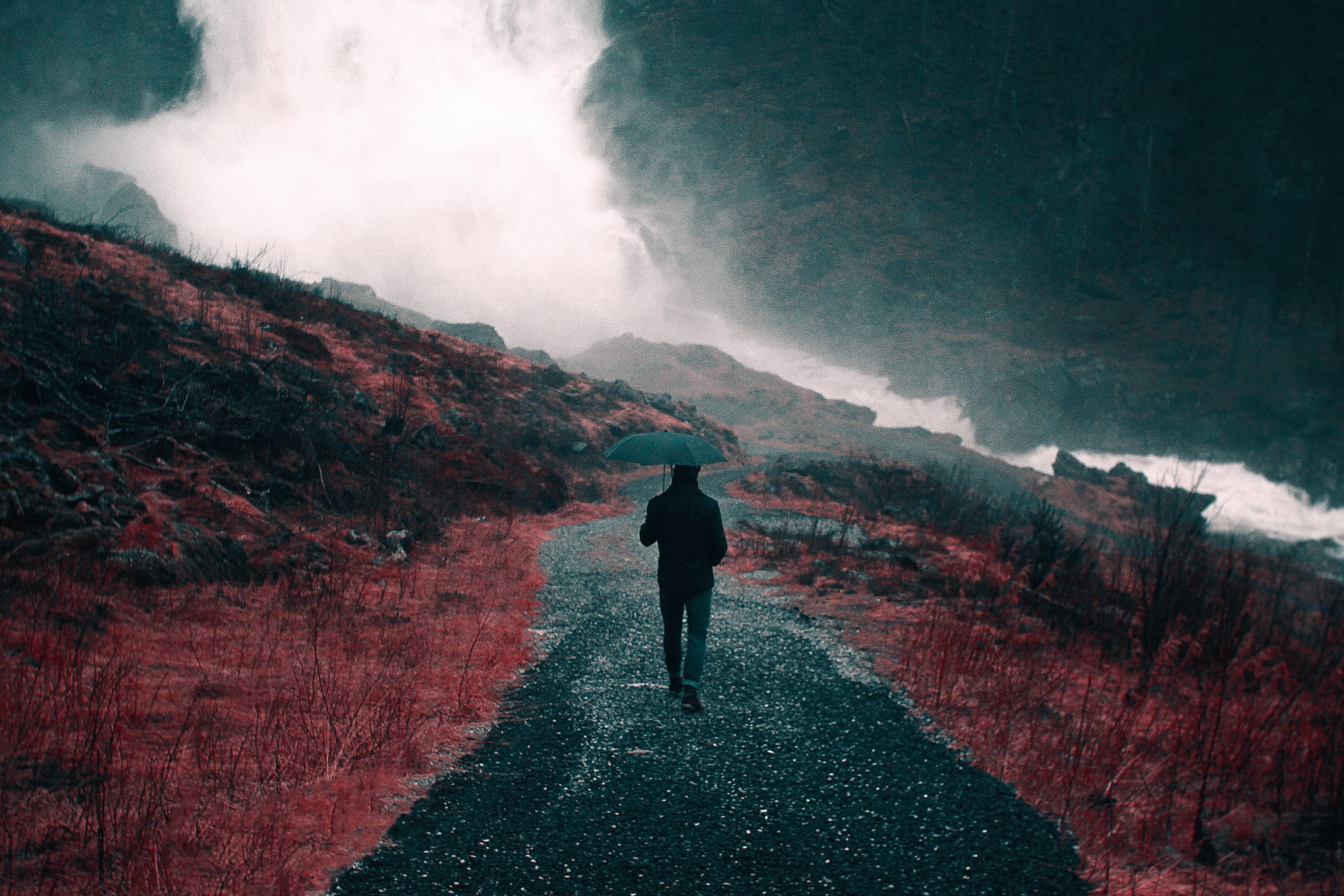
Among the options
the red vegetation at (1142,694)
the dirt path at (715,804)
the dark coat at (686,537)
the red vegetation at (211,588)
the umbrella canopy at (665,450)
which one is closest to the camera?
the red vegetation at (211,588)

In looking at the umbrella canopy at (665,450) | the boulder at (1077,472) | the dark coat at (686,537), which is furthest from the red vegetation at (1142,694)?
the boulder at (1077,472)

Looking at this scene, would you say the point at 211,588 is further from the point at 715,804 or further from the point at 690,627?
the point at 715,804

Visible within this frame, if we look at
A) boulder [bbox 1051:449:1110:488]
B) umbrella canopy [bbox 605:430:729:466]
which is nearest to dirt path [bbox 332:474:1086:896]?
umbrella canopy [bbox 605:430:729:466]

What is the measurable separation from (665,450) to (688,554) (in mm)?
1260

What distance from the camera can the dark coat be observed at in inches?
250

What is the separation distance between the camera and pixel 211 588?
27.8 feet

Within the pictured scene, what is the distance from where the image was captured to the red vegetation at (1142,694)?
4242 millimetres

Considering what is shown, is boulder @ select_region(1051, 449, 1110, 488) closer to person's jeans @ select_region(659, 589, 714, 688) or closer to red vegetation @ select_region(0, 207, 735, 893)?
red vegetation @ select_region(0, 207, 735, 893)

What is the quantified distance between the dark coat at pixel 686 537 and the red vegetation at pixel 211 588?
251 cm

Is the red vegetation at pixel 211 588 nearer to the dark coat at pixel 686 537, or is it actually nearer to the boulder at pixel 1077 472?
the dark coat at pixel 686 537

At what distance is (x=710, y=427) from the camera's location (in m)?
66.2

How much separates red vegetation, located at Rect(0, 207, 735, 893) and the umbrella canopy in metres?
2.94

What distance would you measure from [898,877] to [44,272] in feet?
70.9

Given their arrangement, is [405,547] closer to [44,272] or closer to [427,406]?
[44,272]
